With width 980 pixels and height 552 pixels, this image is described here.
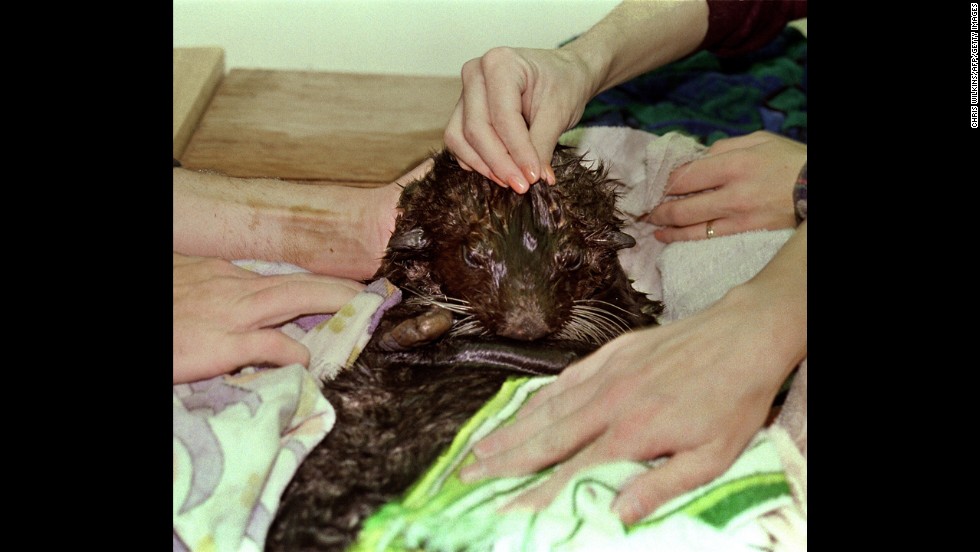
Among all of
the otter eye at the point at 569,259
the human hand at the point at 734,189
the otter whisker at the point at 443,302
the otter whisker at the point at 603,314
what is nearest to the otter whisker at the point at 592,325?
the otter whisker at the point at 603,314

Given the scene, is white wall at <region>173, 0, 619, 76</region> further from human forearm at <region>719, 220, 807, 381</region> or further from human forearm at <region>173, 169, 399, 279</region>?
human forearm at <region>719, 220, 807, 381</region>

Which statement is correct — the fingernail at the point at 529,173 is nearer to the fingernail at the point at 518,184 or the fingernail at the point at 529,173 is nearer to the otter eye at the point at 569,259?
the fingernail at the point at 518,184

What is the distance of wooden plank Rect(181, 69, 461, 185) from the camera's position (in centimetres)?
239


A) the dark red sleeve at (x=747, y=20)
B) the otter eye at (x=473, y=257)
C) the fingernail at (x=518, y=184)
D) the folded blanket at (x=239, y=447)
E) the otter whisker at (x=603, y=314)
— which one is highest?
the dark red sleeve at (x=747, y=20)

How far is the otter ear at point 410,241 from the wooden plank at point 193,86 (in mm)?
665

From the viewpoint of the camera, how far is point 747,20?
2.83m

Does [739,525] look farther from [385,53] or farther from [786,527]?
[385,53]

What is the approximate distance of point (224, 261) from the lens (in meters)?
2.00

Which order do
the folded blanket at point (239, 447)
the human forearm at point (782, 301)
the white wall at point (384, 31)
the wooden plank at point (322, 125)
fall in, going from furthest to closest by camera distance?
the wooden plank at point (322, 125), the white wall at point (384, 31), the human forearm at point (782, 301), the folded blanket at point (239, 447)

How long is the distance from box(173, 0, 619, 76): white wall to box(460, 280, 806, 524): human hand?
40.7 inches

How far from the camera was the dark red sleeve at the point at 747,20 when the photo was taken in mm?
2770
